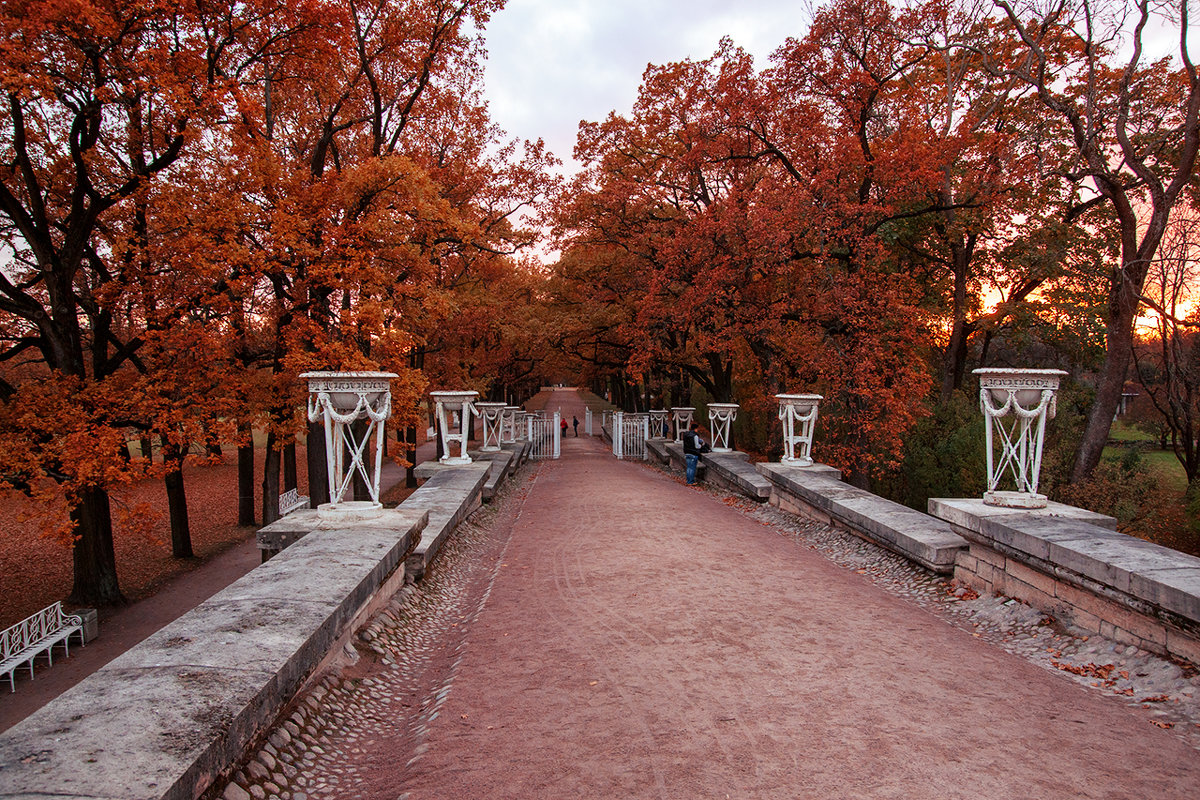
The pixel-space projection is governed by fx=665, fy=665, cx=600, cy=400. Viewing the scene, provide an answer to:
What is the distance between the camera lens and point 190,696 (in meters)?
2.88

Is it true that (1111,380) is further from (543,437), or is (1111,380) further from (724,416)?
(543,437)

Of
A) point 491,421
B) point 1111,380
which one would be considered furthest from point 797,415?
point 491,421

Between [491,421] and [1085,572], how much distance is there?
14798 mm

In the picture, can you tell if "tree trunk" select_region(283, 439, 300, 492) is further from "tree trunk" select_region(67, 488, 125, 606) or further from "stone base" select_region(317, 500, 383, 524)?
"stone base" select_region(317, 500, 383, 524)

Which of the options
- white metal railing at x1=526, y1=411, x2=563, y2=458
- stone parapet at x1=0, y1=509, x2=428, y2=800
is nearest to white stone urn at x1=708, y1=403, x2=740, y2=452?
white metal railing at x1=526, y1=411, x2=563, y2=458

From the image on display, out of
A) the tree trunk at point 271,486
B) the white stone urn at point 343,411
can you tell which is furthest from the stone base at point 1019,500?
the tree trunk at point 271,486

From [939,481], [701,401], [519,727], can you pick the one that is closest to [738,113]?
[939,481]

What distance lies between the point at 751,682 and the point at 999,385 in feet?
13.3

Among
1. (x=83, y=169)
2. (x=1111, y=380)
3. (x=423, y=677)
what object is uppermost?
(x=83, y=169)

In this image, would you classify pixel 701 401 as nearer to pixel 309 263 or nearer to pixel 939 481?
pixel 939 481

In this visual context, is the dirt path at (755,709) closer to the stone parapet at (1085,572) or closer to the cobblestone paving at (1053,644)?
the cobblestone paving at (1053,644)

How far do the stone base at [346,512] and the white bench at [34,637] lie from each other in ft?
13.8

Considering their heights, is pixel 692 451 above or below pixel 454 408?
below

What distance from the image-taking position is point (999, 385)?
624 centimetres
